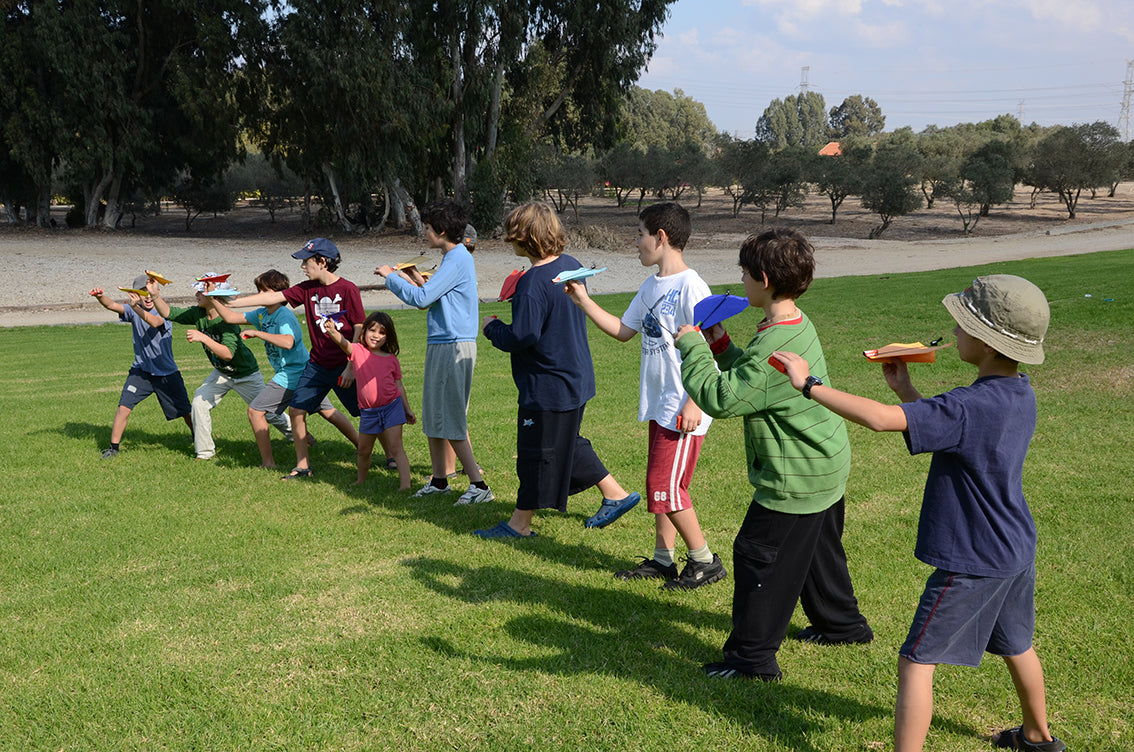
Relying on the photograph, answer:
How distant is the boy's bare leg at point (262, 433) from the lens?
745 cm

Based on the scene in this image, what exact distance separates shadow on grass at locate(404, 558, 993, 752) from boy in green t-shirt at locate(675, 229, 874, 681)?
0.61 feet

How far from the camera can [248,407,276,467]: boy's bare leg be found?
7445mm

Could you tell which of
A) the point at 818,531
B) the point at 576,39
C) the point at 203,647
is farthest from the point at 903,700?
the point at 576,39

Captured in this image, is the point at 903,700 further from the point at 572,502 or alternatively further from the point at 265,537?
the point at 265,537

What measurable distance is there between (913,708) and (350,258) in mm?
35100

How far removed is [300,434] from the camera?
285 inches

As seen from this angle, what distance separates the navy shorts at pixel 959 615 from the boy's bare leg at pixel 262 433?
585 centimetres

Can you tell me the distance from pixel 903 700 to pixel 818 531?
33.0 inches

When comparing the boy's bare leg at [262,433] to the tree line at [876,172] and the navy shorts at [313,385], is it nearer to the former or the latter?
the navy shorts at [313,385]

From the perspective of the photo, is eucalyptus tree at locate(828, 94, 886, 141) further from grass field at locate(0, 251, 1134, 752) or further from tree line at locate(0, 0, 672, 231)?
grass field at locate(0, 251, 1134, 752)

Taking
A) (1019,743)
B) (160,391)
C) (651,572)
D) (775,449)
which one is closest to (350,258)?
(160,391)

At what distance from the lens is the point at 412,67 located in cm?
3722

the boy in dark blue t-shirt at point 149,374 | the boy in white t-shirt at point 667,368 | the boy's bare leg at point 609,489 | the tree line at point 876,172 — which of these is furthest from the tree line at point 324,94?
the boy in white t-shirt at point 667,368

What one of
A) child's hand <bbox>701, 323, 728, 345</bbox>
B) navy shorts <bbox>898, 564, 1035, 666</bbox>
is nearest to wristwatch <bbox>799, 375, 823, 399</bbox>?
navy shorts <bbox>898, 564, 1035, 666</bbox>
